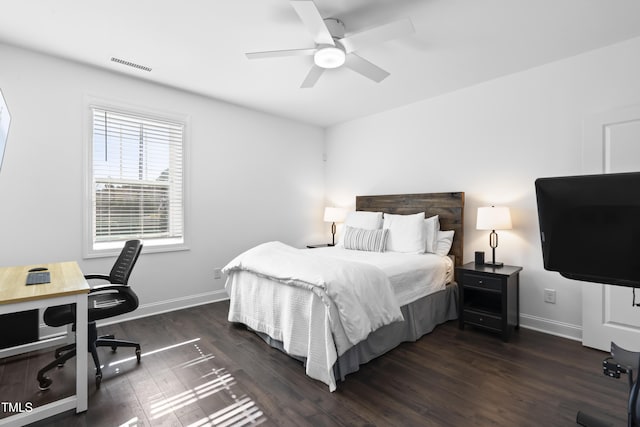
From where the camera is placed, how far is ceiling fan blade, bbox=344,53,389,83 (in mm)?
2487

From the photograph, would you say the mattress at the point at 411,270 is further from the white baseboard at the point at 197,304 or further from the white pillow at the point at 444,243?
the white baseboard at the point at 197,304

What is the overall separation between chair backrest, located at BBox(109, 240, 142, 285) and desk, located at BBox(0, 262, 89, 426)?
389mm

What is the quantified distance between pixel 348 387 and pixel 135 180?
10.2 feet

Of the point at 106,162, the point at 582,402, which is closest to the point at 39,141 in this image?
the point at 106,162

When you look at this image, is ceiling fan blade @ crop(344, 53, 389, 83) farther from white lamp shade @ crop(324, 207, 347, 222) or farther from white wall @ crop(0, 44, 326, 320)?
white lamp shade @ crop(324, 207, 347, 222)

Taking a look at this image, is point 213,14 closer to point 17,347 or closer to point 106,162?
point 106,162

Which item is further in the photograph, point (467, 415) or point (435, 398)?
point (435, 398)

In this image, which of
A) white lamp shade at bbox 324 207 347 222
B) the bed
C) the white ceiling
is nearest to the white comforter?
the bed

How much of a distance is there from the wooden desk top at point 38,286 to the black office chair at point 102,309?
0.19 metres

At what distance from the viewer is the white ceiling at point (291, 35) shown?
219 cm

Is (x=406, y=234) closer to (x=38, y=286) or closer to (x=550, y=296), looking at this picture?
(x=550, y=296)

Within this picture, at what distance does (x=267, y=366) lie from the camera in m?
2.36

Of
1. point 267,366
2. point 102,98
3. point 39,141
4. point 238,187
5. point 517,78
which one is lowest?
point 267,366

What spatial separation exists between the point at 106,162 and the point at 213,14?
6.67 ft
